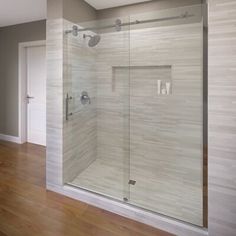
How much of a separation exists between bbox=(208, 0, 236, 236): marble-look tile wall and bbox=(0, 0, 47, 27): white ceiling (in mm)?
2354

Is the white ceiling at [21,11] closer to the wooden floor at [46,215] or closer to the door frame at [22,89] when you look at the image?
the door frame at [22,89]

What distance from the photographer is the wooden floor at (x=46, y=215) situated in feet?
5.88

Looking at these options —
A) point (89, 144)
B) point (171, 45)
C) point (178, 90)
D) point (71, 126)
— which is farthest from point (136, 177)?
point (171, 45)

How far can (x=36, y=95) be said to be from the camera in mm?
4188

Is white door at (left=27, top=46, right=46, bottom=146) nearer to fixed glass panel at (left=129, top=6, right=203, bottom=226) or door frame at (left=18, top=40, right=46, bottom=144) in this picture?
door frame at (left=18, top=40, right=46, bottom=144)

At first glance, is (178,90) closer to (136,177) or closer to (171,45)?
(171,45)

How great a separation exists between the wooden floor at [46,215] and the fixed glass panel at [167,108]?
35cm

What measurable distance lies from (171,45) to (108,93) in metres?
1.06

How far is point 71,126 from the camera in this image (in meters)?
2.55

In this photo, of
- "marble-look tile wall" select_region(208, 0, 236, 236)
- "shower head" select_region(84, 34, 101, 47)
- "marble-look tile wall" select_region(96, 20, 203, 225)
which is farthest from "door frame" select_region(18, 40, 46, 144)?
"marble-look tile wall" select_region(208, 0, 236, 236)

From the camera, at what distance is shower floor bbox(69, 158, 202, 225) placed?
2.00 m

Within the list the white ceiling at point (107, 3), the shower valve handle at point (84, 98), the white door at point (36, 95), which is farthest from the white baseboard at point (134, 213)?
the white ceiling at point (107, 3)

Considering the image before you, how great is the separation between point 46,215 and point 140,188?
1.05 meters

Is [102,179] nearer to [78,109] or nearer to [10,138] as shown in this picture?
[78,109]
